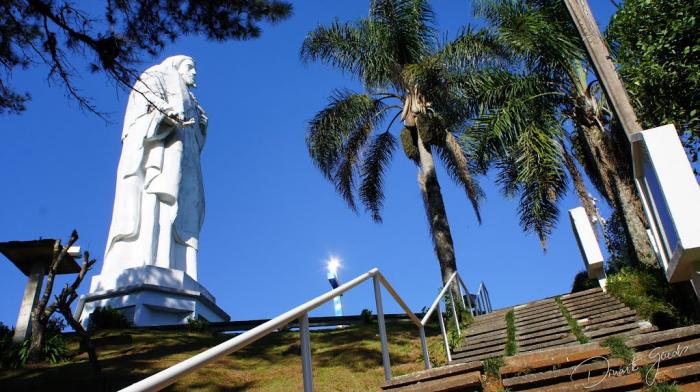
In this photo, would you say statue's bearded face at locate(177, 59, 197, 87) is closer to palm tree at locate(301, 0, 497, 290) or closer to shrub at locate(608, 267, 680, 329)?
palm tree at locate(301, 0, 497, 290)

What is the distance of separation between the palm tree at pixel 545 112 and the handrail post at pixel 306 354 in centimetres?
696

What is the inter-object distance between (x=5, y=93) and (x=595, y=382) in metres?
7.02

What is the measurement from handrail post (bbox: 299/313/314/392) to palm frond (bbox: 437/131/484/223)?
9.07 m

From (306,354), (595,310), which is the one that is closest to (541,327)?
(595,310)

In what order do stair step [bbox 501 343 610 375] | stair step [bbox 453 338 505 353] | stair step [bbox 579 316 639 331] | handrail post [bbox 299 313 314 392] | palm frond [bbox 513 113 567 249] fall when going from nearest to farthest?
handrail post [bbox 299 313 314 392] < stair step [bbox 501 343 610 375] < stair step [bbox 579 316 639 331] < stair step [bbox 453 338 505 353] < palm frond [bbox 513 113 567 249]

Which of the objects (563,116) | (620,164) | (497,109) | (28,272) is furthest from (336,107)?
(28,272)

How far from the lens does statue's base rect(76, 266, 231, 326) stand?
11.9 metres

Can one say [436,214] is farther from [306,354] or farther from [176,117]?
[306,354]

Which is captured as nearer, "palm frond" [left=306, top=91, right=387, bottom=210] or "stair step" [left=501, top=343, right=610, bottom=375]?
"stair step" [left=501, top=343, right=610, bottom=375]

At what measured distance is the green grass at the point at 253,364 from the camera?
19.9 feet

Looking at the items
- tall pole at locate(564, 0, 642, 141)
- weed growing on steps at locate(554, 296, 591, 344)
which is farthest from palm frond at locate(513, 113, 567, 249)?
tall pole at locate(564, 0, 642, 141)

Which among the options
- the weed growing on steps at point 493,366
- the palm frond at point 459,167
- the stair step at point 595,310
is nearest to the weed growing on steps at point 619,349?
the weed growing on steps at point 493,366

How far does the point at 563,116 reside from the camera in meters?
10.2

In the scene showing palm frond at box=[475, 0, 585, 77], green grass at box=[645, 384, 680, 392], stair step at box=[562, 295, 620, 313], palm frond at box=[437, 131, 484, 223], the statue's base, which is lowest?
green grass at box=[645, 384, 680, 392]
